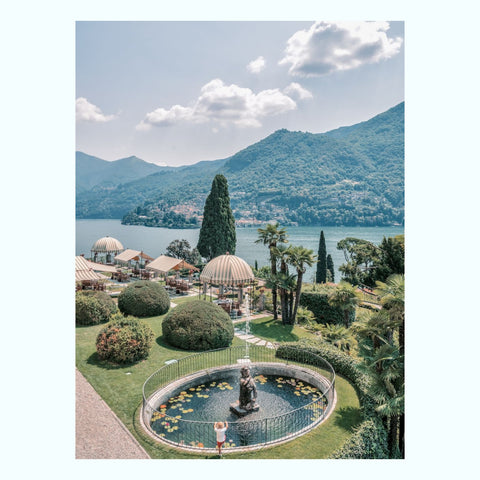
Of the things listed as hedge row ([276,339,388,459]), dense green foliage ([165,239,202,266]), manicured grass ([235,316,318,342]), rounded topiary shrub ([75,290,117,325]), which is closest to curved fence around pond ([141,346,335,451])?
hedge row ([276,339,388,459])

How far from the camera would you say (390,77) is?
742cm

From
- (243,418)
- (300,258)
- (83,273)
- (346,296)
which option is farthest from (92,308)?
(346,296)

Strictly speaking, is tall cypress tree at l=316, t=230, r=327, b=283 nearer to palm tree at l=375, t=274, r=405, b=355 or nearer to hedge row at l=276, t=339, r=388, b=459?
hedge row at l=276, t=339, r=388, b=459

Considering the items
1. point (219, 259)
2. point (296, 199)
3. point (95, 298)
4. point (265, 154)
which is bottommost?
point (95, 298)

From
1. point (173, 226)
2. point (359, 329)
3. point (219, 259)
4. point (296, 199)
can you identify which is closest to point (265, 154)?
point (296, 199)

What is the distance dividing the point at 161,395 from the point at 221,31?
27.8ft

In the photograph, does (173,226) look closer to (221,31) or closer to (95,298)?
(95,298)

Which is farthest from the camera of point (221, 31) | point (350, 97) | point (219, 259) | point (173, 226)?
point (173, 226)

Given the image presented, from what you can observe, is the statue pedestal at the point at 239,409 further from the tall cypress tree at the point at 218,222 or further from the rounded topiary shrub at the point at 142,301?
the tall cypress tree at the point at 218,222

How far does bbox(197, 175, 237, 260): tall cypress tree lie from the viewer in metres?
30.1

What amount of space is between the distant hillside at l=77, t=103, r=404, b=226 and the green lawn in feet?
212
